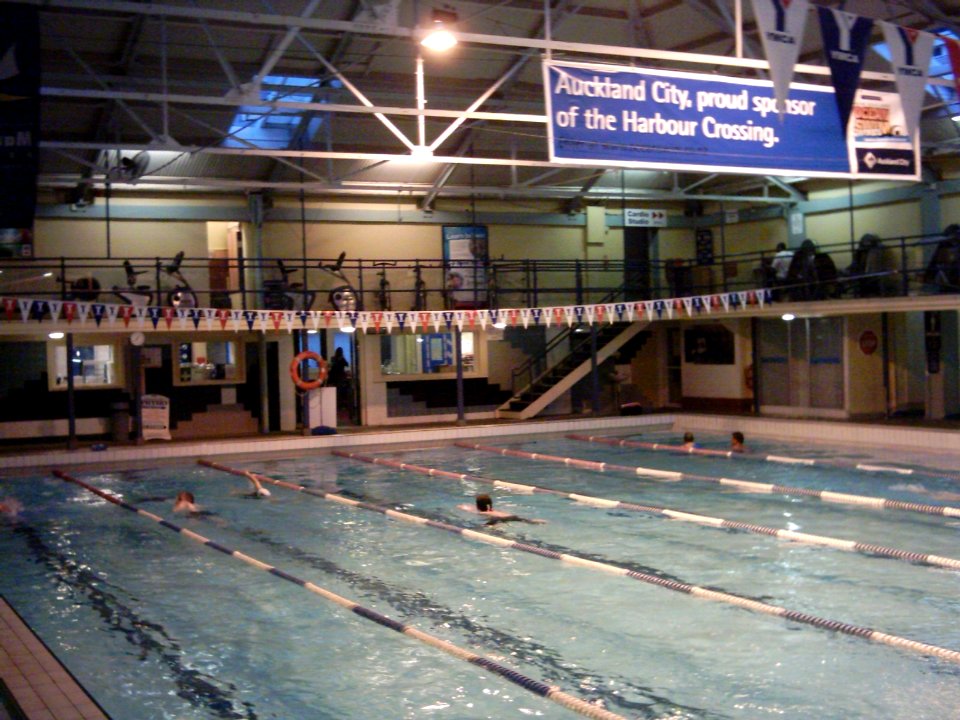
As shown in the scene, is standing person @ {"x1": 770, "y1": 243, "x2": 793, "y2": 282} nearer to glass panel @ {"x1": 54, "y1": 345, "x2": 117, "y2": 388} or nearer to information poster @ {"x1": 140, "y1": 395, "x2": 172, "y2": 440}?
information poster @ {"x1": 140, "y1": 395, "x2": 172, "y2": 440}

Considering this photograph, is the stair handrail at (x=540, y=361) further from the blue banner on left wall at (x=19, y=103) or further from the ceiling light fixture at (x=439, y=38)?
the blue banner on left wall at (x=19, y=103)

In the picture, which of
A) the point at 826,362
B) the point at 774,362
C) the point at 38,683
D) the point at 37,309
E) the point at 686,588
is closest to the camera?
the point at 38,683

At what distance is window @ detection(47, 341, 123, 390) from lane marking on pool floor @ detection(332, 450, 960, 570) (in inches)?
283

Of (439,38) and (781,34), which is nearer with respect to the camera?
(781,34)

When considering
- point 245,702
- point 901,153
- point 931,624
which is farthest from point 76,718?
point 901,153

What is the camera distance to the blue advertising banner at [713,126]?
990cm

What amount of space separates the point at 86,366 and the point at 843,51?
16.8 metres

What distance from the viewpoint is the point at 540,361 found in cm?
2605

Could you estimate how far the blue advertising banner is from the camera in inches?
390

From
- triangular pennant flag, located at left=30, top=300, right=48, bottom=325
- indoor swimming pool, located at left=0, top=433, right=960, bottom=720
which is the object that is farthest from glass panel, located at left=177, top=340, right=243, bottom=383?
indoor swimming pool, located at left=0, top=433, right=960, bottom=720

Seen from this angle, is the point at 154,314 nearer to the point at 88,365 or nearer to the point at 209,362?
the point at 88,365

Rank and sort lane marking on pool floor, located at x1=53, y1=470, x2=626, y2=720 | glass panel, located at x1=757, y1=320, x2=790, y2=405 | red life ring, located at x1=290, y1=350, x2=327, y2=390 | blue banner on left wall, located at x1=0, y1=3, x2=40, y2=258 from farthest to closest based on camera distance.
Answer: glass panel, located at x1=757, y1=320, x2=790, y2=405
red life ring, located at x1=290, y1=350, x2=327, y2=390
blue banner on left wall, located at x1=0, y1=3, x2=40, y2=258
lane marking on pool floor, located at x1=53, y1=470, x2=626, y2=720

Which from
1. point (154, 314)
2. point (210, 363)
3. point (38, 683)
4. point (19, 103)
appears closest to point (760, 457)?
point (154, 314)

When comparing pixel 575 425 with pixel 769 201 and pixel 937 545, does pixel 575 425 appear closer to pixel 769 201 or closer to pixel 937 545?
pixel 769 201
